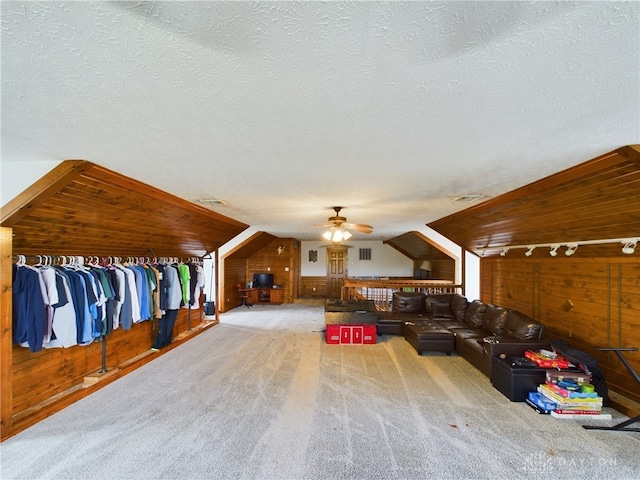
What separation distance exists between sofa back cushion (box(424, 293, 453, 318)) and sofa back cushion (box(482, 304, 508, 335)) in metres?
1.03

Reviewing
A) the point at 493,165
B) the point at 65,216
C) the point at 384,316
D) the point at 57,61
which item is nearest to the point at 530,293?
the point at 384,316

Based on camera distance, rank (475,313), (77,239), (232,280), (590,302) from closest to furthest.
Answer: (77,239)
(590,302)
(475,313)
(232,280)

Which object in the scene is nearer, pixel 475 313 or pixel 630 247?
pixel 630 247

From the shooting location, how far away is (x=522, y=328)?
3.96 m

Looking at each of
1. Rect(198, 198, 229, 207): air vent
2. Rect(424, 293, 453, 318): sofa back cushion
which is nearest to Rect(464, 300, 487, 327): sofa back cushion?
Rect(424, 293, 453, 318): sofa back cushion

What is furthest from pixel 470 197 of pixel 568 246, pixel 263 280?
pixel 263 280

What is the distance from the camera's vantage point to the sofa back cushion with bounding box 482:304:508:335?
4.52 meters

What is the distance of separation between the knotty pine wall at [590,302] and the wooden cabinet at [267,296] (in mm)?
6848

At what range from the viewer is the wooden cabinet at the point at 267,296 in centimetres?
988

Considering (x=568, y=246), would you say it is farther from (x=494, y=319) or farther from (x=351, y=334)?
(x=351, y=334)

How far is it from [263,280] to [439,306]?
5.81m

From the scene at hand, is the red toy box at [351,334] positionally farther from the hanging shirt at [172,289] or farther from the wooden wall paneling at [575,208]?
the hanging shirt at [172,289]

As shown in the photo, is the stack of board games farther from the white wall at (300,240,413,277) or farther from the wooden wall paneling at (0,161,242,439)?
the white wall at (300,240,413,277)

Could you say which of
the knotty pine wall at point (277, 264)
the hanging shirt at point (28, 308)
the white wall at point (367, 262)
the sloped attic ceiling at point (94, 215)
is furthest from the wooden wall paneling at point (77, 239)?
the white wall at point (367, 262)
